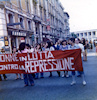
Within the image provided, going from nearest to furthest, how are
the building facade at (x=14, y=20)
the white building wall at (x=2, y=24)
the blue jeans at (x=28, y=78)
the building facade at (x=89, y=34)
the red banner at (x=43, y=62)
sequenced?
1. the red banner at (x=43, y=62)
2. the blue jeans at (x=28, y=78)
3. the white building wall at (x=2, y=24)
4. the building facade at (x=14, y=20)
5. the building facade at (x=89, y=34)

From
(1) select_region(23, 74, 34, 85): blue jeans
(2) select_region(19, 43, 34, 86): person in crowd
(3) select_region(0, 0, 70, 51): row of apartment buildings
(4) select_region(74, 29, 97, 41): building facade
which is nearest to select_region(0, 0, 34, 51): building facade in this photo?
(3) select_region(0, 0, 70, 51): row of apartment buildings

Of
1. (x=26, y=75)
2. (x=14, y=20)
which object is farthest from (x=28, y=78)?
(x=14, y=20)

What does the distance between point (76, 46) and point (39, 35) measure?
22049 mm

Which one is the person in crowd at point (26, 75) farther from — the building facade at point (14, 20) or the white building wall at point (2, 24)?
the white building wall at point (2, 24)

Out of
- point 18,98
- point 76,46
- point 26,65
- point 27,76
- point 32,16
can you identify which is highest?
point 32,16

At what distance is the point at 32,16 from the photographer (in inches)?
960

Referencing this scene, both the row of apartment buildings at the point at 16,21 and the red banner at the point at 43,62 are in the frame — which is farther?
the row of apartment buildings at the point at 16,21

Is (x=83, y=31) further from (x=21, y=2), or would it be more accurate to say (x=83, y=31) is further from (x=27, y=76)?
(x=27, y=76)

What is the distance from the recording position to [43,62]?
5.54 metres

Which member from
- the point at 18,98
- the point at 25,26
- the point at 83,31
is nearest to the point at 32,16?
the point at 25,26

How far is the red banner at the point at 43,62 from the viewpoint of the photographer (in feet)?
17.2

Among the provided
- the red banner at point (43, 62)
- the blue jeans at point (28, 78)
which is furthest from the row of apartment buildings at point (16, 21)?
the blue jeans at point (28, 78)

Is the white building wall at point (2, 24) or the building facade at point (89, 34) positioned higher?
the building facade at point (89, 34)

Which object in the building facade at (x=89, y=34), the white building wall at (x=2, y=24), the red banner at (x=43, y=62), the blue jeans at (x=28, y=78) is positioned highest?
the building facade at (x=89, y=34)
